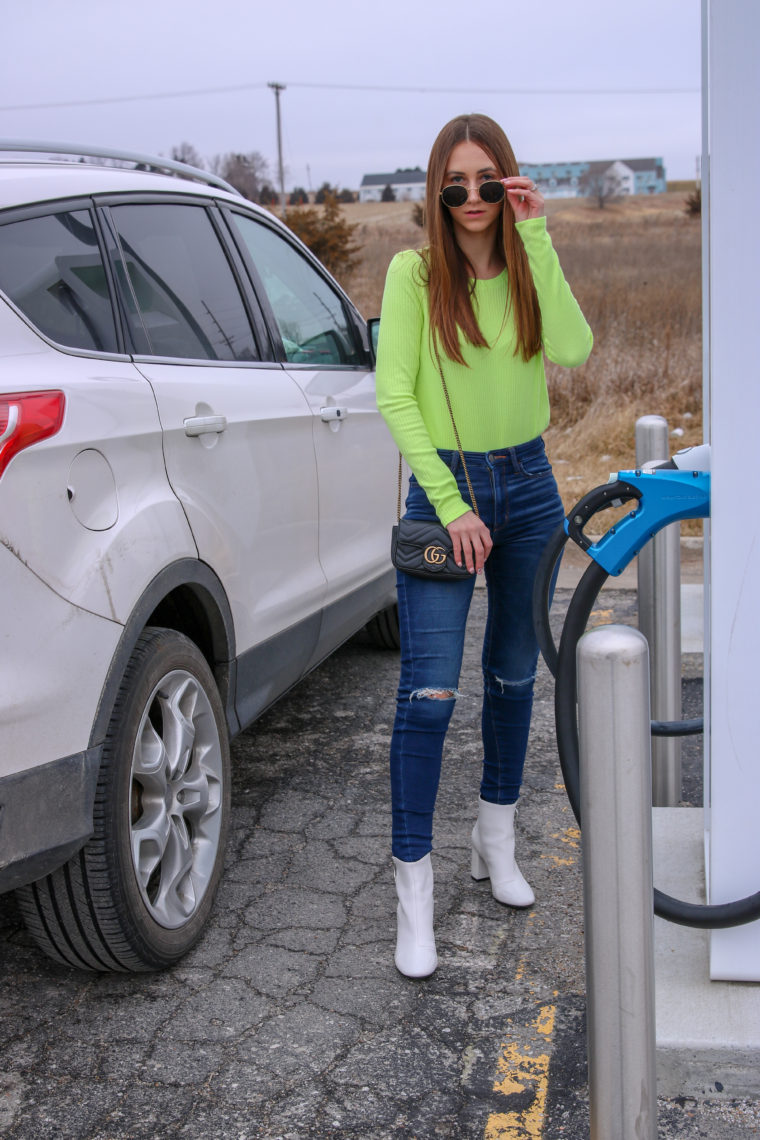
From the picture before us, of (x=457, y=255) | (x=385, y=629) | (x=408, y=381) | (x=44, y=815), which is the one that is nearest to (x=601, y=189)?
(x=385, y=629)

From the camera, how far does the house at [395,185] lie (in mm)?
77800

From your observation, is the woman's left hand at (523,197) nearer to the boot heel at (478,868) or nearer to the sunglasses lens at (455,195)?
the sunglasses lens at (455,195)

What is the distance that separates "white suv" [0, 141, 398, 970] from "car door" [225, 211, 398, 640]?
0.07ft

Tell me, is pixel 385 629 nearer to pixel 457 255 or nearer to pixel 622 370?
pixel 457 255

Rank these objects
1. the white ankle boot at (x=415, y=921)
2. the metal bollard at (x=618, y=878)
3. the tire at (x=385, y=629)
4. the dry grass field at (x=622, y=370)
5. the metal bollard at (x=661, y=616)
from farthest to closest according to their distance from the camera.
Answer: the dry grass field at (x=622, y=370) < the tire at (x=385, y=629) < the metal bollard at (x=661, y=616) < the white ankle boot at (x=415, y=921) < the metal bollard at (x=618, y=878)

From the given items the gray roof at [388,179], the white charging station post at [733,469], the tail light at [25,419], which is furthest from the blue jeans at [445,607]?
the gray roof at [388,179]

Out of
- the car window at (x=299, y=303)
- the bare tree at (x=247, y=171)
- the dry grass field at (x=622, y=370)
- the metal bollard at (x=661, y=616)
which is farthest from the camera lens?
the bare tree at (x=247, y=171)

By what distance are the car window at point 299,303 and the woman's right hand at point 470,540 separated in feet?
4.32

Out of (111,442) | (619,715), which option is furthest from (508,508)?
(619,715)

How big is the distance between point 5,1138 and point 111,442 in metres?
1.33

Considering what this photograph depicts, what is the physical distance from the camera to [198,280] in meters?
3.19

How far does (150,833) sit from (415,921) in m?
0.64

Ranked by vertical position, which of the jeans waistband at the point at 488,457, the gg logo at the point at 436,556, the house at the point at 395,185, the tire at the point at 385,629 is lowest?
the tire at the point at 385,629

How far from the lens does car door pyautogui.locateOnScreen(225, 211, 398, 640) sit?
3.59 meters
